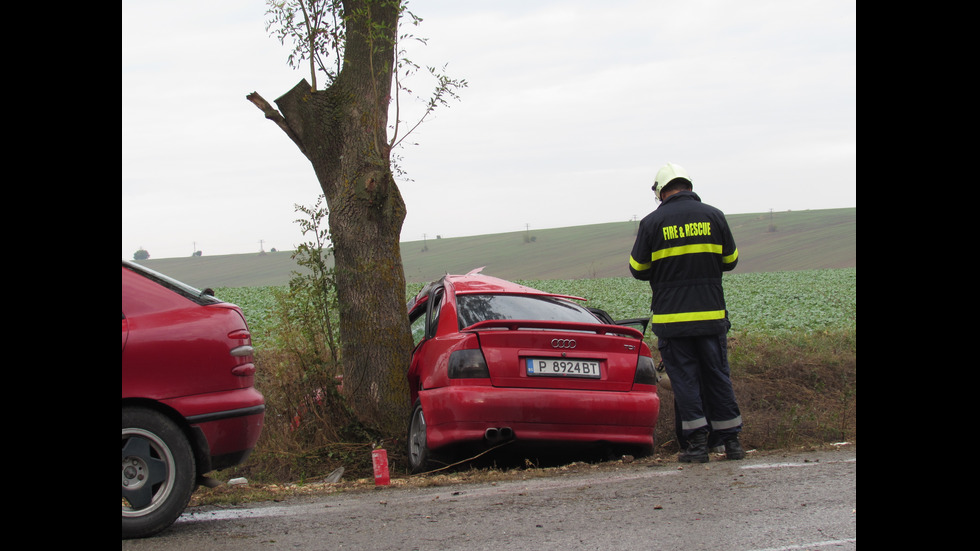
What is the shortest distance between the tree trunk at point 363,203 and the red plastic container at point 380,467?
154 centimetres

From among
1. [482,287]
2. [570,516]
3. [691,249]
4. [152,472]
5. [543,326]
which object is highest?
[691,249]

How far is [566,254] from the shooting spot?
249 feet

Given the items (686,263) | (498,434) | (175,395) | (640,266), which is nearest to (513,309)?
(640,266)

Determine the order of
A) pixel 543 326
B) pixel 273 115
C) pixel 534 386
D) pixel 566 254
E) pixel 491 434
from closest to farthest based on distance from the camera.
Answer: pixel 491 434 < pixel 534 386 < pixel 543 326 < pixel 273 115 < pixel 566 254

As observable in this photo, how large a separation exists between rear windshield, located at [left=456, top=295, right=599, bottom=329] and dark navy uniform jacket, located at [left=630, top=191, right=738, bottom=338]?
0.71 metres

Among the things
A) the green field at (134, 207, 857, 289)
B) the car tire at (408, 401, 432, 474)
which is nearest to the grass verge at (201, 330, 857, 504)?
the car tire at (408, 401, 432, 474)

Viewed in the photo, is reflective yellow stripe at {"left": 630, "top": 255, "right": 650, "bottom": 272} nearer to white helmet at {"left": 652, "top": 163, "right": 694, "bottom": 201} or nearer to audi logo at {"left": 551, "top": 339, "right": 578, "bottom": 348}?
white helmet at {"left": 652, "top": 163, "right": 694, "bottom": 201}

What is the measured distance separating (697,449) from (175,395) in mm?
4010

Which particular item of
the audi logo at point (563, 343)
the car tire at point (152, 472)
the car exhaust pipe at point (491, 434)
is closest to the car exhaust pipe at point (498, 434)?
the car exhaust pipe at point (491, 434)

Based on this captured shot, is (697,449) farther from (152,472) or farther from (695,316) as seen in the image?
(152,472)

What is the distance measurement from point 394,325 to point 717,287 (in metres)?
3.04

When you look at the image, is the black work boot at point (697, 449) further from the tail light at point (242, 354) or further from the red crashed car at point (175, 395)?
the tail light at point (242, 354)

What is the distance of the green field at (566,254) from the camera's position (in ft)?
213

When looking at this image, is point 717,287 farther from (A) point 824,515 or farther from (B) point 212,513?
(B) point 212,513
